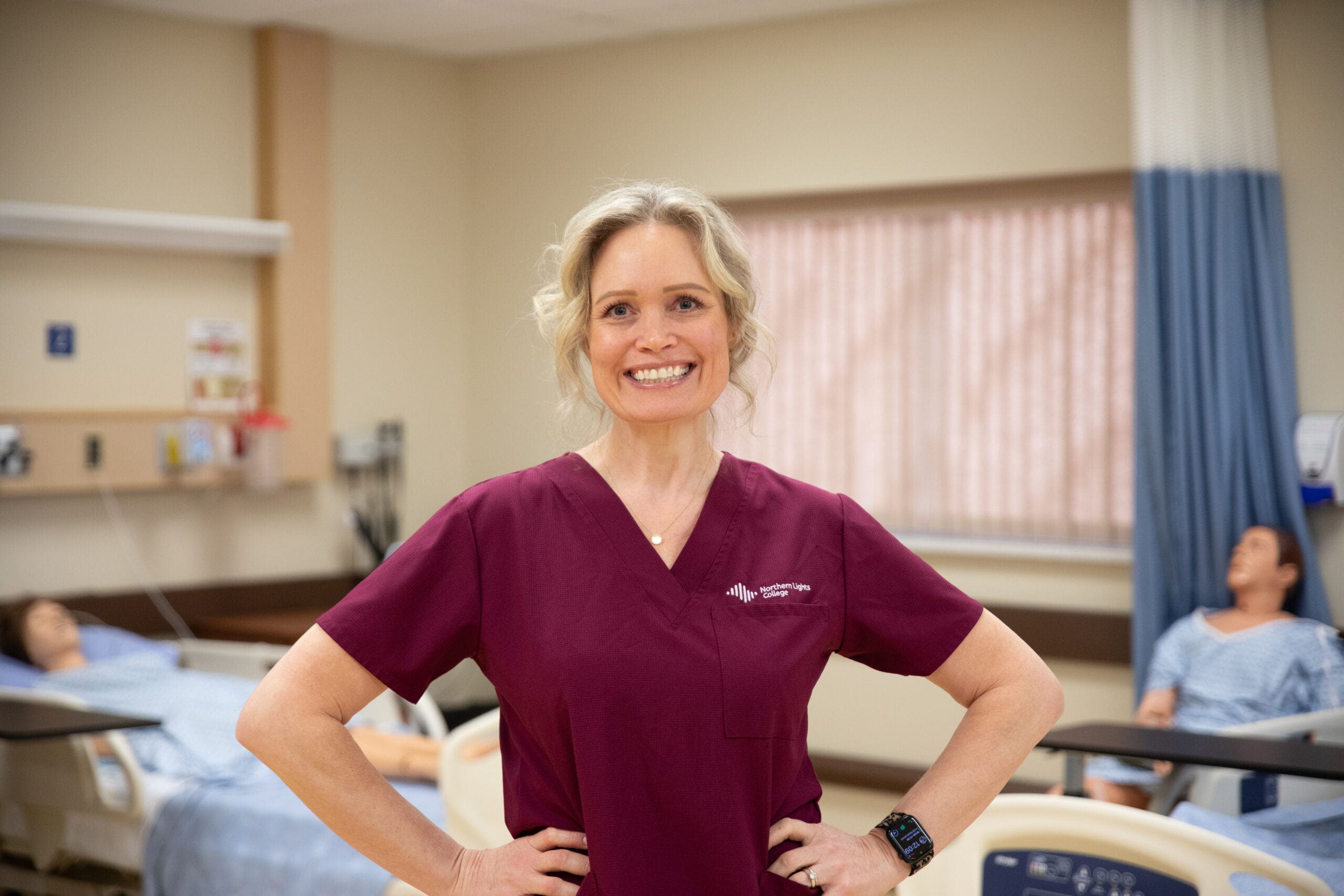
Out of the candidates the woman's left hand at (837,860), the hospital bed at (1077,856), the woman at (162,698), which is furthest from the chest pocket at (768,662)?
the woman at (162,698)

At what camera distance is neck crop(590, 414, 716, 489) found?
4.94 ft

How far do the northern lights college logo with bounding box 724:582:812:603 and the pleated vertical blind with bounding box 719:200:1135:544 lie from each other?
9.55ft

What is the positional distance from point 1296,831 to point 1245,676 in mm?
1188

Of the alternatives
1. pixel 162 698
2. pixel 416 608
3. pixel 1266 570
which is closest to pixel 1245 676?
pixel 1266 570

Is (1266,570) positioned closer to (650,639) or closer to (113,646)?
(650,639)

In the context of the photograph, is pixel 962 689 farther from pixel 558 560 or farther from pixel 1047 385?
pixel 1047 385

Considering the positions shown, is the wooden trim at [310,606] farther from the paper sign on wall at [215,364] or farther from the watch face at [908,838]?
the watch face at [908,838]

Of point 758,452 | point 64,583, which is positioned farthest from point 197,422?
point 758,452

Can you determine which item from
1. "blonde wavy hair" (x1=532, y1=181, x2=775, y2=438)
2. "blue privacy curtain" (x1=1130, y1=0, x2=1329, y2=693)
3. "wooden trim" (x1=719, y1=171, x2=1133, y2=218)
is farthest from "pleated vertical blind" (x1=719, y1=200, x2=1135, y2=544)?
"blonde wavy hair" (x1=532, y1=181, x2=775, y2=438)

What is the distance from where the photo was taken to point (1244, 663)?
12.1 feet

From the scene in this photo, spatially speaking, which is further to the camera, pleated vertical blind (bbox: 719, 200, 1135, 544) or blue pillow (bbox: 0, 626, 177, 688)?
pleated vertical blind (bbox: 719, 200, 1135, 544)

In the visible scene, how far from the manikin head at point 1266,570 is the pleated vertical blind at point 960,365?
2.20ft

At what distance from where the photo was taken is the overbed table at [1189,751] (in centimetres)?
255

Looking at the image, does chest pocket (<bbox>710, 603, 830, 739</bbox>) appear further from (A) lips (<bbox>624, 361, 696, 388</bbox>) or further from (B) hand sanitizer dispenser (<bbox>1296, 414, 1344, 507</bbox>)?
(B) hand sanitizer dispenser (<bbox>1296, 414, 1344, 507</bbox>)
